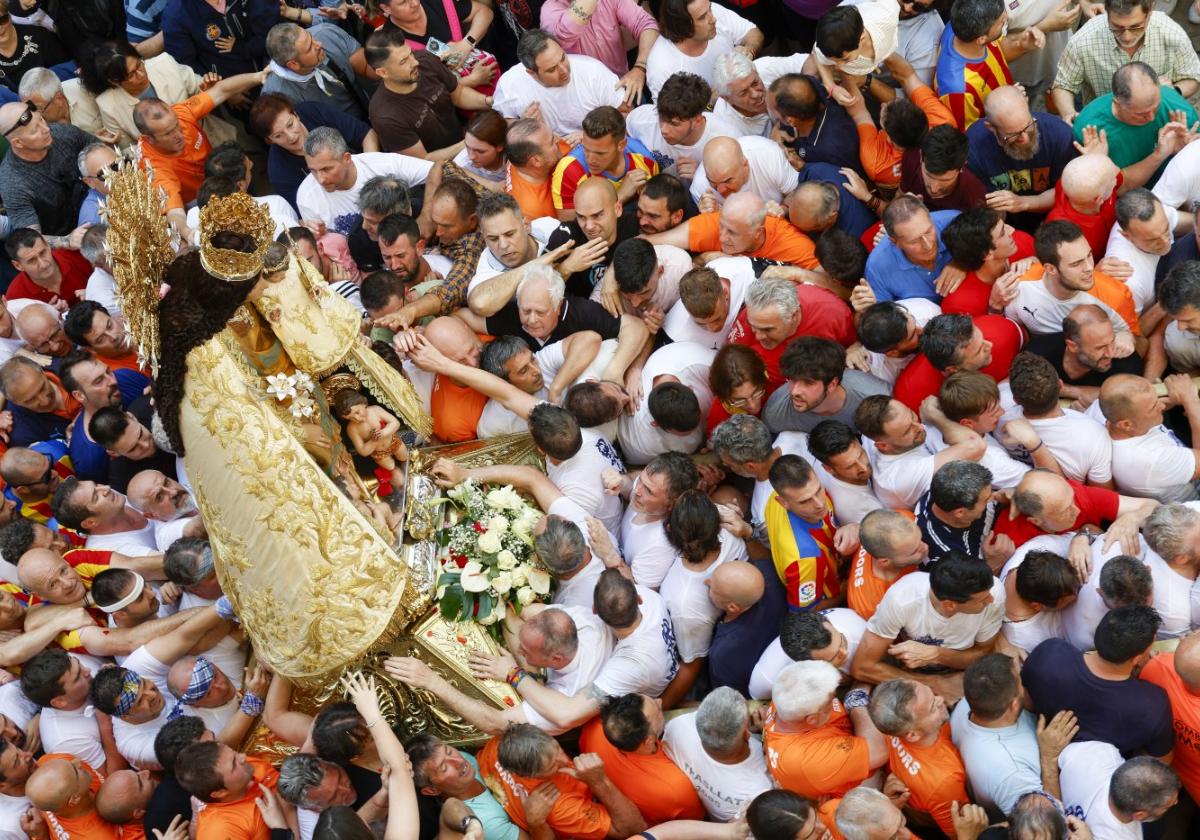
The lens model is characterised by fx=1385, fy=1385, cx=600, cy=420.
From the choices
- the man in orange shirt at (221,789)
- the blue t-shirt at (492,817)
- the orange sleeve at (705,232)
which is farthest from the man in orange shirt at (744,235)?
the man in orange shirt at (221,789)

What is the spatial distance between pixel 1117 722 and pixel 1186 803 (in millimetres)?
904

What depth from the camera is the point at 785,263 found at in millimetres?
7340

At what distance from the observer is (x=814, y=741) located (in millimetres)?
5676

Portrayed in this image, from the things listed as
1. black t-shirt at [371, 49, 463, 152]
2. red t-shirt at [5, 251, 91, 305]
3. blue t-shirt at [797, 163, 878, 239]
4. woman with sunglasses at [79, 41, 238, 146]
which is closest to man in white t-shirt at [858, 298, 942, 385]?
blue t-shirt at [797, 163, 878, 239]

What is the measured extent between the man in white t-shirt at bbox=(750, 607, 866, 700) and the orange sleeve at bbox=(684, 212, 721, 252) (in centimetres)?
226

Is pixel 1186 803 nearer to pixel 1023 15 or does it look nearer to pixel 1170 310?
pixel 1170 310

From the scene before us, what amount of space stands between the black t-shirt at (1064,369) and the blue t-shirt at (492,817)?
3.33 meters

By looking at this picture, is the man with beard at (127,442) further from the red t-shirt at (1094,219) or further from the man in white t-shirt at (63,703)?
the red t-shirt at (1094,219)

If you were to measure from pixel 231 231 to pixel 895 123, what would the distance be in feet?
12.4

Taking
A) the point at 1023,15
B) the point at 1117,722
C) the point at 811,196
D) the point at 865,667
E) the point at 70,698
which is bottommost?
the point at 70,698

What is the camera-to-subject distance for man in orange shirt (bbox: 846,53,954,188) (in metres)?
7.33

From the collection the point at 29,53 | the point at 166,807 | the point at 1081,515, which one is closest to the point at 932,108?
the point at 1081,515

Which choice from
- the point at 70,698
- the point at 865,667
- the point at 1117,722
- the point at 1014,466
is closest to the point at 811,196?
the point at 1014,466

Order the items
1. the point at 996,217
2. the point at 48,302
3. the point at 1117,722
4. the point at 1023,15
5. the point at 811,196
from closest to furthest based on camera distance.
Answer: the point at 1117,722
the point at 996,217
the point at 811,196
the point at 1023,15
the point at 48,302
